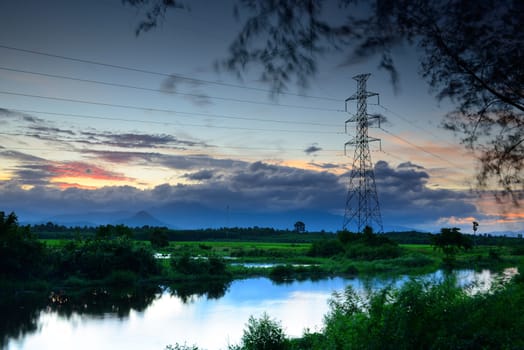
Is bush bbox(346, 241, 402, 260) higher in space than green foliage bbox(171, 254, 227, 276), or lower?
higher

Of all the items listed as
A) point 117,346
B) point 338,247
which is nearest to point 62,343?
point 117,346

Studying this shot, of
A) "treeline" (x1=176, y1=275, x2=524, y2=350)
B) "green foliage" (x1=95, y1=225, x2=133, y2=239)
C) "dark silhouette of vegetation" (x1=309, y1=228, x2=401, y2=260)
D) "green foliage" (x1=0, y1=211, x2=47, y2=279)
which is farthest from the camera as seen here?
"dark silhouette of vegetation" (x1=309, y1=228, x2=401, y2=260)

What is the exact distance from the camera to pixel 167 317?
33.2 meters

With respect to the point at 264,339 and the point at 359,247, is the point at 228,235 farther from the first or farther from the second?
the point at 264,339

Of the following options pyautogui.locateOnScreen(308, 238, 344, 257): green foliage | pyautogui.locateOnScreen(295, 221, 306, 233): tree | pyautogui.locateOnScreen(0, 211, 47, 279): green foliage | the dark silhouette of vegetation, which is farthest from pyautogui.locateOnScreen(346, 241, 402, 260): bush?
pyautogui.locateOnScreen(295, 221, 306, 233): tree

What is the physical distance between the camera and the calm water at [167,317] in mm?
26734

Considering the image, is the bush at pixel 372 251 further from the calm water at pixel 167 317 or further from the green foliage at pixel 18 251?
the green foliage at pixel 18 251

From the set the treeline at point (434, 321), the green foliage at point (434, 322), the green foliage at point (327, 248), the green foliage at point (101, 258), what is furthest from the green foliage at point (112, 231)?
the green foliage at point (434, 322)

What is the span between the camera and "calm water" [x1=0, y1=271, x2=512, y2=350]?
2673cm

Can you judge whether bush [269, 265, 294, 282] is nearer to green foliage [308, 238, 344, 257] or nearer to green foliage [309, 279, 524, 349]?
green foliage [308, 238, 344, 257]

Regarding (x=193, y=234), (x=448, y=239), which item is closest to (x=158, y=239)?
(x=448, y=239)

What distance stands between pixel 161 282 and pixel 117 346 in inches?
892

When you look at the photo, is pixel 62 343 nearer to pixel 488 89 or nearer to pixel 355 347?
pixel 355 347

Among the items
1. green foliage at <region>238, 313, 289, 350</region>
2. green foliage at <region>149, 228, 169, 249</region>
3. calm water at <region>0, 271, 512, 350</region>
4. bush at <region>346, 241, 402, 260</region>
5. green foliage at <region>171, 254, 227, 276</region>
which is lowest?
calm water at <region>0, 271, 512, 350</region>
